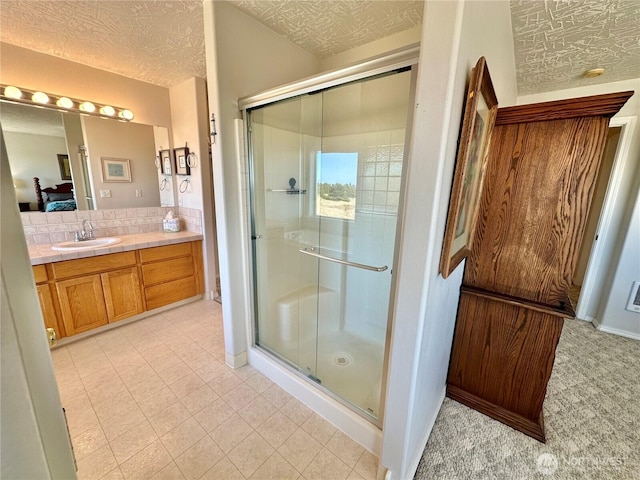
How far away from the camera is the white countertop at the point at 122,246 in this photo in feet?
6.44

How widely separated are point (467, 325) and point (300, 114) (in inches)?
71.5

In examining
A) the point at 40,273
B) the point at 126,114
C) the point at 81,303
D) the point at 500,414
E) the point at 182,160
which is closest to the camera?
the point at 500,414

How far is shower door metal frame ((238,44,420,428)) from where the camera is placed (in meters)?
1.11

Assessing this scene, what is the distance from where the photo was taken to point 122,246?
2299 mm

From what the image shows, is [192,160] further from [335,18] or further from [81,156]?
[335,18]

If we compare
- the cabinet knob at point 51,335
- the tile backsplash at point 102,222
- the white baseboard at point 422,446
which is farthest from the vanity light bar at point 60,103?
the white baseboard at point 422,446

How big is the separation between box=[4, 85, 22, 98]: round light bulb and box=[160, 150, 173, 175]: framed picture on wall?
107 cm

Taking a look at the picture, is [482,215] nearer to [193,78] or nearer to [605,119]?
[605,119]

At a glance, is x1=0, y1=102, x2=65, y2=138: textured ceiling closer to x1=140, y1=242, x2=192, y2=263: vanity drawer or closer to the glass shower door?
x1=140, y1=242, x2=192, y2=263: vanity drawer

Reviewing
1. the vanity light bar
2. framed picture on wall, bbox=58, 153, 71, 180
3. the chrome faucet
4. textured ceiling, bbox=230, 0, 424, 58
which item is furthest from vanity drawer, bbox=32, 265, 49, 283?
textured ceiling, bbox=230, 0, 424, 58

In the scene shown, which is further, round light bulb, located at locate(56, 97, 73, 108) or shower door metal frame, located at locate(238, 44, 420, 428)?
round light bulb, located at locate(56, 97, 73, 108)

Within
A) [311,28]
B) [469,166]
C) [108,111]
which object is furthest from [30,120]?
[469,166]

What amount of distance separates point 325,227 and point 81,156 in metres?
2.42

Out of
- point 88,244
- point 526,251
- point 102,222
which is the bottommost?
point 88,244
